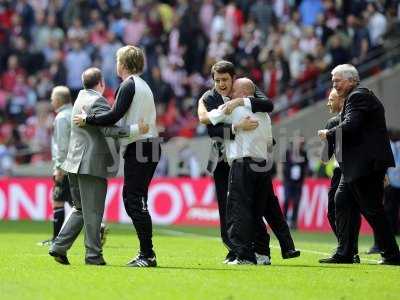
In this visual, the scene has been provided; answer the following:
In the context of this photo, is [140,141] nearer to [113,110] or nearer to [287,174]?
[113,110]

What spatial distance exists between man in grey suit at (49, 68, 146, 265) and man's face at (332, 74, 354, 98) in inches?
112

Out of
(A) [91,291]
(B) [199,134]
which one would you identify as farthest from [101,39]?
(A) [91,291]

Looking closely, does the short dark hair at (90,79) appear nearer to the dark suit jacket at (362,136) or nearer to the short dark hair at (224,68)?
the short dark hair at (224,68)

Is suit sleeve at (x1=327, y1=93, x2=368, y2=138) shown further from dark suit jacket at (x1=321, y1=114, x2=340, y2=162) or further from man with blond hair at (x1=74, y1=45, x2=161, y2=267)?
man with blond hair at (x1=74, y1=45, x2=161, y2=267)

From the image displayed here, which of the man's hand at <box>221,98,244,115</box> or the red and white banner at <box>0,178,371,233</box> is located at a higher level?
the man's hand at <box>221,98,244,115</box>

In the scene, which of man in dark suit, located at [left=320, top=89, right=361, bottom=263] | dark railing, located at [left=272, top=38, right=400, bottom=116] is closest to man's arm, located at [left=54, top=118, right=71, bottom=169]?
man in dark suit, located at [left=320, top=89, right=361, bottom=263]

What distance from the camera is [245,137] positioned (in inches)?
566

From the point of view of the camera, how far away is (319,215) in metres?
27.1

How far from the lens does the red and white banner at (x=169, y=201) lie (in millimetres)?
27281

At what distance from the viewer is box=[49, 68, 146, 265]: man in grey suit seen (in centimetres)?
1400

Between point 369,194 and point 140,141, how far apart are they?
2906 millimetres

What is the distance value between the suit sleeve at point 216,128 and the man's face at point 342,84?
154 centimetres

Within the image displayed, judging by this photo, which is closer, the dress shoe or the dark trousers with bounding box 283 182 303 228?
the dress shoe

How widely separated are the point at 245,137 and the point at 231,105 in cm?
44
